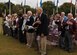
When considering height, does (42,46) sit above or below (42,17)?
below

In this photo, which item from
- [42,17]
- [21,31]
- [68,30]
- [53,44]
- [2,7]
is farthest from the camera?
[2,7]

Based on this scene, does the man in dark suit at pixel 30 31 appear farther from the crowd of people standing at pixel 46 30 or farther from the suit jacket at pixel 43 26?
the suit jacket at pixel 43 26

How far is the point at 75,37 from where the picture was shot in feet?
51.6

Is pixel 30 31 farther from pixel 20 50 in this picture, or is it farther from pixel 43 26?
pixel 43 26

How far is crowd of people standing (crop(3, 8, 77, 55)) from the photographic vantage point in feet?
47.5

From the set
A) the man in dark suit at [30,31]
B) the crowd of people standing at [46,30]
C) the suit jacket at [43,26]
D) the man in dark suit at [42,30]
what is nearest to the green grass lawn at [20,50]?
the crowd of people standing at [46,30]

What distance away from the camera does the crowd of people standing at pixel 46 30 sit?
14.5m

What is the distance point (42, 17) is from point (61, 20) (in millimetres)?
2038

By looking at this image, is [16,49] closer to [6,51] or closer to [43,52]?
[6,51]

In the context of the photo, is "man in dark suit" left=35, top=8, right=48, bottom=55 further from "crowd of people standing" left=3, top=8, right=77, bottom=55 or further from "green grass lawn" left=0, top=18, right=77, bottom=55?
"green grass lawn" left=0, top=18, right=77, bottom=55

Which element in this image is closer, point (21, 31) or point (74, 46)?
point (74, 46)

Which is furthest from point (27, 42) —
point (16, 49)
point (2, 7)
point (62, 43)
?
point (2, 7)

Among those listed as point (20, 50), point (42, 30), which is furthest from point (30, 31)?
point (42, 30)

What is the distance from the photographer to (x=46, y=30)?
47.1 ft
